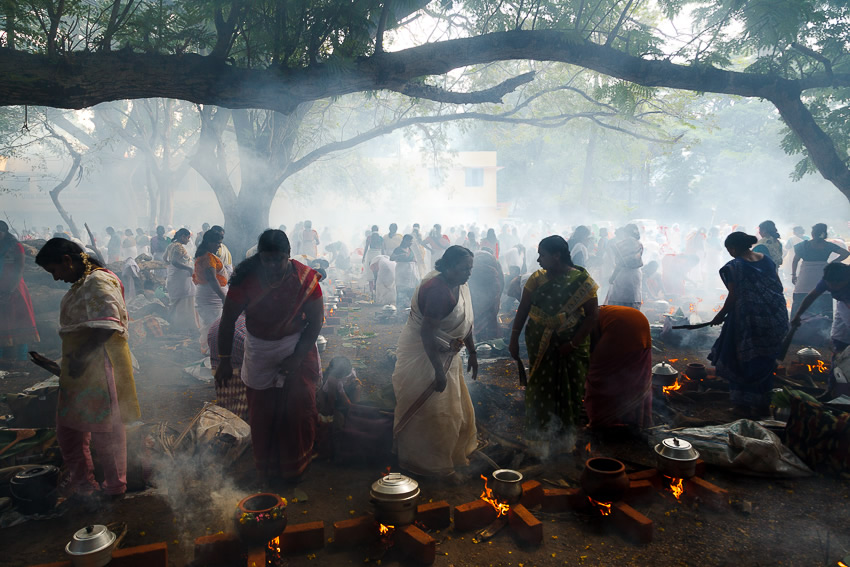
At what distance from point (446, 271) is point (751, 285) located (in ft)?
12.5

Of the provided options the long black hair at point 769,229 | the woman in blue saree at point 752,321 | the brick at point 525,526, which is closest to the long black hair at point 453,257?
the brick at point 525,526

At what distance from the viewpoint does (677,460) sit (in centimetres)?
402

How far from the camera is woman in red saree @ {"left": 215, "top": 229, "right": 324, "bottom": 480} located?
3945 millimetres

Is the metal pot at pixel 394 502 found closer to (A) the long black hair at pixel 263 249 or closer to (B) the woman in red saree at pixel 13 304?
(A) the long black hair at pixel 263 249

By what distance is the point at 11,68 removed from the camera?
4090mm

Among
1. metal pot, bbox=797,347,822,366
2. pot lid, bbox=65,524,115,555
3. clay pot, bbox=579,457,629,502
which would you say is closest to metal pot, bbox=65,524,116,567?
pot lid, bbox=65,524,115,555

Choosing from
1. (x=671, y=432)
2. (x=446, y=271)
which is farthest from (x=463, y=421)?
(x=671, y=432)

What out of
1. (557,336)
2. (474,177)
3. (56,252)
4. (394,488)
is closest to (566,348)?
(557,336)

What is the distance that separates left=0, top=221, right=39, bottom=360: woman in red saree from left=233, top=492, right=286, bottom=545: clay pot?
283 inches

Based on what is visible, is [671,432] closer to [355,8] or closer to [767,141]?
[355,8]

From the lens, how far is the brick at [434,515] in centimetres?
362

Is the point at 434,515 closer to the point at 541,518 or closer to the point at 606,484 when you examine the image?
the point at 541,518

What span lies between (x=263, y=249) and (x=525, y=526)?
283cm

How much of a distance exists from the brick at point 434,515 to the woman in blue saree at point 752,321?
4.05 metres
